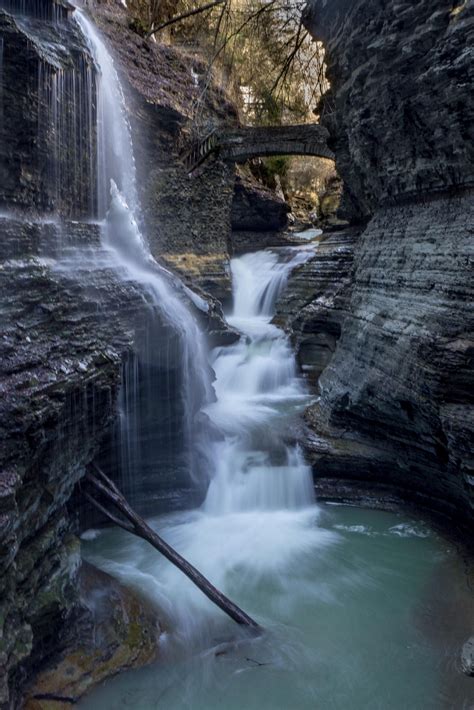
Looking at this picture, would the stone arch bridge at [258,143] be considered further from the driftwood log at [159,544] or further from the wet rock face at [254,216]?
the driftwood log at [159,544]

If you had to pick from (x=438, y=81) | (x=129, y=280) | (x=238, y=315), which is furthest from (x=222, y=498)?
(x=238, y=315)

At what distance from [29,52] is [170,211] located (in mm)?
9861

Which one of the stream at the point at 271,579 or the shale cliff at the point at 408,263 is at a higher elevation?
the shale cliff at the point at 408,263

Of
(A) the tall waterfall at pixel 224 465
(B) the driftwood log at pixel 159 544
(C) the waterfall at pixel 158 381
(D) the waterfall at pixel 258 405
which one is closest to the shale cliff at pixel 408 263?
(D) the waterfall at pixel 258 405

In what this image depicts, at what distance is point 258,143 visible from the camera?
54.9ft

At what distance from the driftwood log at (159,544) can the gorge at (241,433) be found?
0.65 ft

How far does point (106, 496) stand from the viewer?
18.0 feet

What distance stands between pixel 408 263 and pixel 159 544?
4766 mm

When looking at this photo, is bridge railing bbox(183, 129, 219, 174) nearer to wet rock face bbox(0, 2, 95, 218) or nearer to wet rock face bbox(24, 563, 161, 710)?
wet rock face bbox(0, 2, 95, 218)

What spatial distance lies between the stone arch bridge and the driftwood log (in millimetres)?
13271

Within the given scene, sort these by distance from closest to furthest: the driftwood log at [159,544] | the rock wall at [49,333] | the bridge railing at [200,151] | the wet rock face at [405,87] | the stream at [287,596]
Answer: the rock wall at [49,333] < the stream at [287,596] < the driftwood log at [159,544] < the wet rock face at [405,87] < the bridge railing at [200,151]

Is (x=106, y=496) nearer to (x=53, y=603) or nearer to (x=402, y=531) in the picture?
(x=53, y=603)

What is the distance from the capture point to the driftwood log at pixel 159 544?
484cm

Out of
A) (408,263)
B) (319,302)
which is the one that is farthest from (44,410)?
(319,302)
